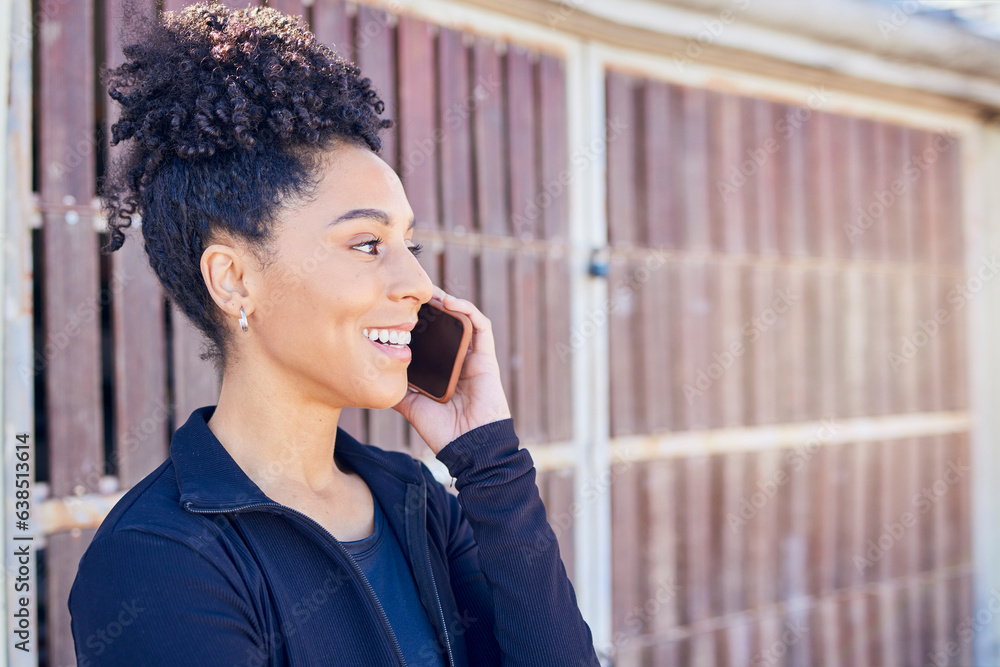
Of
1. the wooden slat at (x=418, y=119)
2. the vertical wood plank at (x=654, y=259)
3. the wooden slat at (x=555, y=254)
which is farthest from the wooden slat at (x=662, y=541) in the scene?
the wooden slat at (x=418, y=119)

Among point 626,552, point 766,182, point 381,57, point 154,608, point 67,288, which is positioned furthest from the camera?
point 766,182

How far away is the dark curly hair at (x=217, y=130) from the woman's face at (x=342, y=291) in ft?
0.16

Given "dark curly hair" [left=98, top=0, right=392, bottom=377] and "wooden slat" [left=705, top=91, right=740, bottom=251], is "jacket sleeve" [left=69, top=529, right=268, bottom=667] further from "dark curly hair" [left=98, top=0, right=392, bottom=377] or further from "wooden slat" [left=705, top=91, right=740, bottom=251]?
"wooden slat" [left=705, top=91, right=740, bottom=251]

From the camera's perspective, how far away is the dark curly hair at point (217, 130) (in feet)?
4.87

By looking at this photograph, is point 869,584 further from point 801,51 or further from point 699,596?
point 801,51

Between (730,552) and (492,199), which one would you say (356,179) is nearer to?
(492,199)

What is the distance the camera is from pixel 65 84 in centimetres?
216

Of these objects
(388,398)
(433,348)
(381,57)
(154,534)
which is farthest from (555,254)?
(154,534)

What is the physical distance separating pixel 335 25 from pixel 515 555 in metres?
1.89

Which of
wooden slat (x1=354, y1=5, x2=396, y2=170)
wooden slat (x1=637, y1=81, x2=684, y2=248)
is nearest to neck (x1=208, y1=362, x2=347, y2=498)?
wooden slat (x1=354, y1=5, x2=396, y2=170)

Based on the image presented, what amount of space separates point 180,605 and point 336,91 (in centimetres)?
103

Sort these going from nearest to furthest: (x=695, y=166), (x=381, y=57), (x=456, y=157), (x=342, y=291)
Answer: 1. (x=342, y=291)
2. (x=381, y=57)
3. (x=456, y=157)
4. (x=695, y=166)

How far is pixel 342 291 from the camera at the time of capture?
59.0 inches

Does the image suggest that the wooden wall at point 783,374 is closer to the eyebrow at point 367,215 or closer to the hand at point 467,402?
the hand at point 467,402
